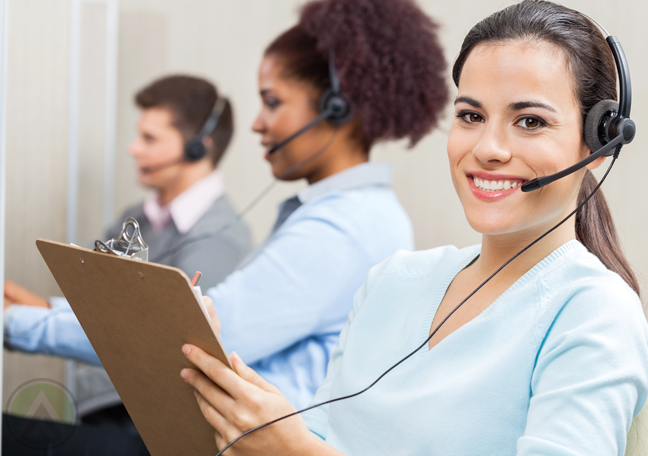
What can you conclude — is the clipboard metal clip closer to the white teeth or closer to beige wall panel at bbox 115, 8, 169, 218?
the white teeth

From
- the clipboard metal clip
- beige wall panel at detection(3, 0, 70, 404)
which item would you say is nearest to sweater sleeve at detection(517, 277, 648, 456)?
the clipboard metal clip

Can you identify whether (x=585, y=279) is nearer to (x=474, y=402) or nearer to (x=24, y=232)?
(x=474, y=402)

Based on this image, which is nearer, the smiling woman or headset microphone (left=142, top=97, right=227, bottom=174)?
the smiling woman

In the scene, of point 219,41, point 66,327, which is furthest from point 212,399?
point 219,41

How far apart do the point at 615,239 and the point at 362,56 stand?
0.71 m

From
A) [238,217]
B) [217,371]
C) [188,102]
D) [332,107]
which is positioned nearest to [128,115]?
[188,102]

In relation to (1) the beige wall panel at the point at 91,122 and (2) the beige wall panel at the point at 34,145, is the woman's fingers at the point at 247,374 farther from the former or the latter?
(1) the beige wall panel at the point at 91,122

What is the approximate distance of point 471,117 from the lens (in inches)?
26.4

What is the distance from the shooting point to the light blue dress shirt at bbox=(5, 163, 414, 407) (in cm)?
106

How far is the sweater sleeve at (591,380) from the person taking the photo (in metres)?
0.51

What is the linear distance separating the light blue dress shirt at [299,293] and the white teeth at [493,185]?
484 mm

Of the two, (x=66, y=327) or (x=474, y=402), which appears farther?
(x=66, y=327)

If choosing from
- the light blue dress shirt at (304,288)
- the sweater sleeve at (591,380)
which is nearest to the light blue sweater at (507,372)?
the sweater sleeve at (591,380)

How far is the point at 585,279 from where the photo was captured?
58 cm
